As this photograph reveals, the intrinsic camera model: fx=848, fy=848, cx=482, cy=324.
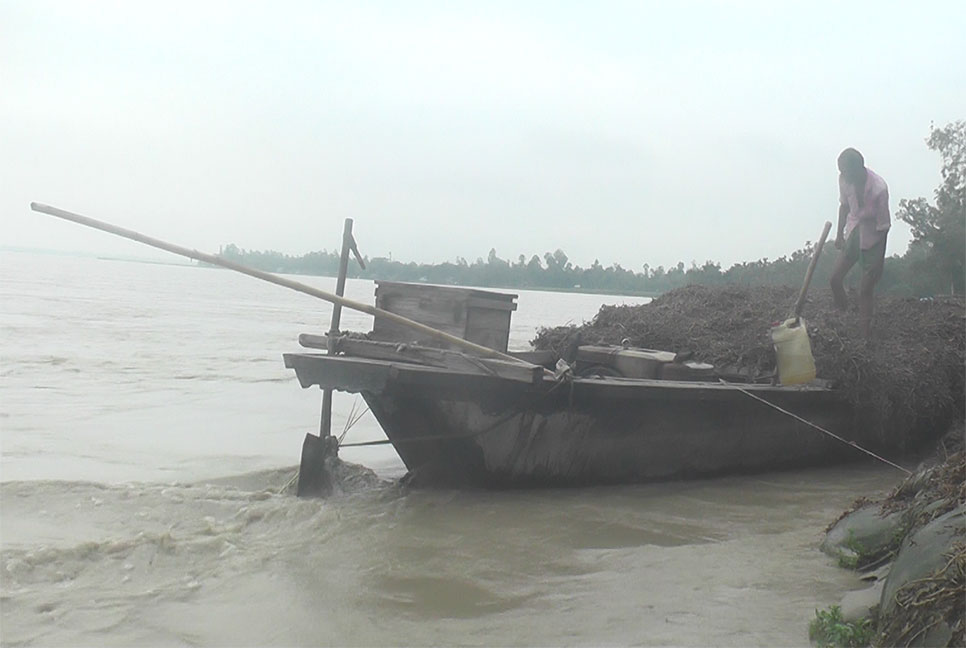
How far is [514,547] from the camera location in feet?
15.0

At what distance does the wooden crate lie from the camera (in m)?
5.44

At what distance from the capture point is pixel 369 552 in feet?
14.7

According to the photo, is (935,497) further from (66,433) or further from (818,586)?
(66,433)

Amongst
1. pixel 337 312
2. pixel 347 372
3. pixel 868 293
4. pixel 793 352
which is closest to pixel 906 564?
pixel 347 372

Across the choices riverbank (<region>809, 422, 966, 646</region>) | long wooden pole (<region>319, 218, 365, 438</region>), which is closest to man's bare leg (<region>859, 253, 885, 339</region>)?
riverbank (<region>809, 422, 966, 646</region>)

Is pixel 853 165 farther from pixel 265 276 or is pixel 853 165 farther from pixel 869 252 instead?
pixel 265 276

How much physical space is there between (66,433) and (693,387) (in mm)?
5723

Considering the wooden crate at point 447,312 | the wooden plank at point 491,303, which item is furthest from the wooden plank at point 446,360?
the wooden plank at point 491,303

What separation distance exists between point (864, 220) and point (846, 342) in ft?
3.49

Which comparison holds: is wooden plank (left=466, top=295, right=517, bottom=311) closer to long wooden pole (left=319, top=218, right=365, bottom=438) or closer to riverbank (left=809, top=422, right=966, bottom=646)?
Answer: long wooden pole (left=319, top=218, right=365, bottom=438)

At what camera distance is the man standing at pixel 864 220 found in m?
6.90

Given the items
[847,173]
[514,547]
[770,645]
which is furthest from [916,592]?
[847,173]

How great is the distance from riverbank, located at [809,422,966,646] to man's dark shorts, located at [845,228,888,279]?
3.04 metres

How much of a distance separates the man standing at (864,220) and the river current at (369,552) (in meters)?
1.61
